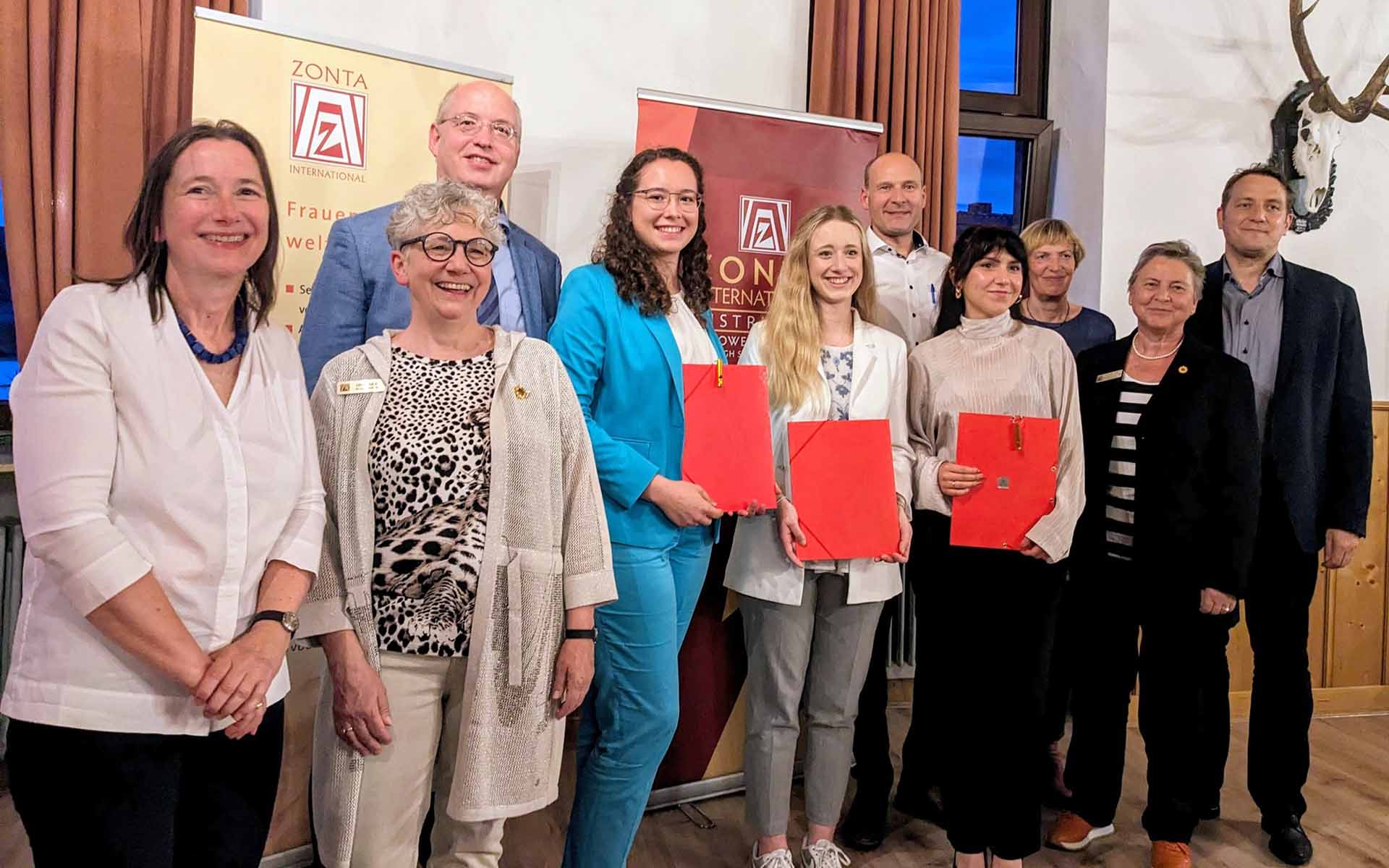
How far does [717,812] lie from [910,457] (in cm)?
133

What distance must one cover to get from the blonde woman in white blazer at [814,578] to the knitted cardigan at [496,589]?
75 cm

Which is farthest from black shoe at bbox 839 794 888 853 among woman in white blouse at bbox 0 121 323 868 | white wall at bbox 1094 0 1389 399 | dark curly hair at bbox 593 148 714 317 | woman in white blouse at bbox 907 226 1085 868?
white wall at bbox 1094 0 1389 399

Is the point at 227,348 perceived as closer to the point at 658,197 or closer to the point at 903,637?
the point at 658,197

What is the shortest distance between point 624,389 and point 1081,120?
3083 millimetres

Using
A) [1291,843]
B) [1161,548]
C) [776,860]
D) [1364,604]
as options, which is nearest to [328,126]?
[776,860]

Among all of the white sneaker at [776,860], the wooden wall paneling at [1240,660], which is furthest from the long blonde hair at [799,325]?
the wooden wall paneling at [1240,660]

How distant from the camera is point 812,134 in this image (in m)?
3.08

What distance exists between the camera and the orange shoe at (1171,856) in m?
2.50

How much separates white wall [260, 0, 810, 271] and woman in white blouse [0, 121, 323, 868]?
6.66 feet

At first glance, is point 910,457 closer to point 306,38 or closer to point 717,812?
point 717,812

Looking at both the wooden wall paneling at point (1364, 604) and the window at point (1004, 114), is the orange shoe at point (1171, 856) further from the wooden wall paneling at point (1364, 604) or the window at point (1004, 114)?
the window at point (1004, 114)

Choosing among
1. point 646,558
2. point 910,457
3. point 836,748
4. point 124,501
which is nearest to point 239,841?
point 124,501

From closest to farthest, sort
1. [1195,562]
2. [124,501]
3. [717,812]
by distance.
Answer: [124,501]
[1195,562]
[717,812]

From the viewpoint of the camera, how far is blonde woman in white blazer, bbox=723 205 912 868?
230 cm
